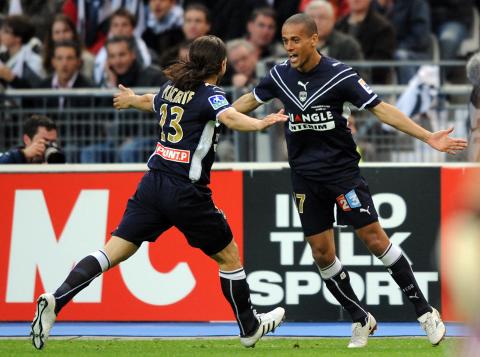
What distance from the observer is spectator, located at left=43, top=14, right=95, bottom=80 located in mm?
16078

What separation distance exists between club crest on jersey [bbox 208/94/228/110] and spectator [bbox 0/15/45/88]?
701 centimetres

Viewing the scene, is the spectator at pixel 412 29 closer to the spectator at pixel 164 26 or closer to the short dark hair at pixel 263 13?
the short dark hair at pixel 263 13

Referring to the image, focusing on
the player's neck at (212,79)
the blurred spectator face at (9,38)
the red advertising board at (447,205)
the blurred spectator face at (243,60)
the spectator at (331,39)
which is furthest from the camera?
the blurred spectator face at (9,38)

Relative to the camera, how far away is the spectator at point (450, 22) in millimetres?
16234

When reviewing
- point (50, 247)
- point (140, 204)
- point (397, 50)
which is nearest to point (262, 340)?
point (140, 204)

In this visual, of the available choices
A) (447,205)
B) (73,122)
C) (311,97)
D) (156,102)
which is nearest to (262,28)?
(73,122)

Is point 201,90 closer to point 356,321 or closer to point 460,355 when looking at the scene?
point 356,321

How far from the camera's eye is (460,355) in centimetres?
614

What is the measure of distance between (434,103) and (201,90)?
16.1 ft

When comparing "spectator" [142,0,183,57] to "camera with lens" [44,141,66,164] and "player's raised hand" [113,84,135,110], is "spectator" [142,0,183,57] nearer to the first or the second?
"camera with lens" [44,141,66,164]

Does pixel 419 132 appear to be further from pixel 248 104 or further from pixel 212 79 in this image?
pixel 212 79

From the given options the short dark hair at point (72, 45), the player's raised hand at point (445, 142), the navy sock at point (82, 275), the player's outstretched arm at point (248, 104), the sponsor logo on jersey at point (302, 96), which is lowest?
the navy sock at point (82, 275)

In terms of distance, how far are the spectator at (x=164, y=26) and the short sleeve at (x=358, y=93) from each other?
711 cm

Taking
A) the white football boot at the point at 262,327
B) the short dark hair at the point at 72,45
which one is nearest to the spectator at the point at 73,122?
the short dark hair at the point at 72,45
